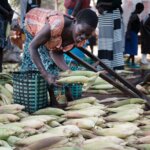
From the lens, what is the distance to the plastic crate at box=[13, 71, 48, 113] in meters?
4.03

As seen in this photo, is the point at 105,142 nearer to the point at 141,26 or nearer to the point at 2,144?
the point at 2,144

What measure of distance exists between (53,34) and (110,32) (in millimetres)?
3174

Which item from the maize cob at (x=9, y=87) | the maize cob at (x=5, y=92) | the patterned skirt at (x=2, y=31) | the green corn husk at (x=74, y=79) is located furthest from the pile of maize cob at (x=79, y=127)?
the patterned skirt at (x=2, y=31)

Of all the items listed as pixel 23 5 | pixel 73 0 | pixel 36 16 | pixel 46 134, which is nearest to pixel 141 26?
pixel 73 0

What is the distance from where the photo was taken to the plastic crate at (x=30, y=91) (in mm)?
4027

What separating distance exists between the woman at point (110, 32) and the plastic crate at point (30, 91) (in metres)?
3.03

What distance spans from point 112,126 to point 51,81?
708 mm

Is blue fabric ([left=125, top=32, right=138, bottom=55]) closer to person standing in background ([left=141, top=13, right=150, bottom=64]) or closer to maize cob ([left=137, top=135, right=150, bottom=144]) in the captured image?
person standing in background ([left=141, top=13, right=150, bottom=64])

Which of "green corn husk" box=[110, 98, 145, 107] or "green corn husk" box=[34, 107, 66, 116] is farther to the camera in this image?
"green corn husk" box=[110, 98, 145, 107]

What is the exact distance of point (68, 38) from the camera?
408cm

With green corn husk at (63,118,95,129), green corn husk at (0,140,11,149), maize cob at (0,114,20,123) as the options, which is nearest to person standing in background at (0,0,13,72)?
maize cob at (0,114,20,123)

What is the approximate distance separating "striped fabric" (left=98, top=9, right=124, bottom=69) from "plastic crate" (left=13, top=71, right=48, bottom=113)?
3035 millimetres

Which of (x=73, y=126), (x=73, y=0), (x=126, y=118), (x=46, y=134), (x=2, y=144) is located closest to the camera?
(x=2, y=144)

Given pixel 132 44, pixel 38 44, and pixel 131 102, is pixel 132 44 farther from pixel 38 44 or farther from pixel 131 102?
pixel 38 44
